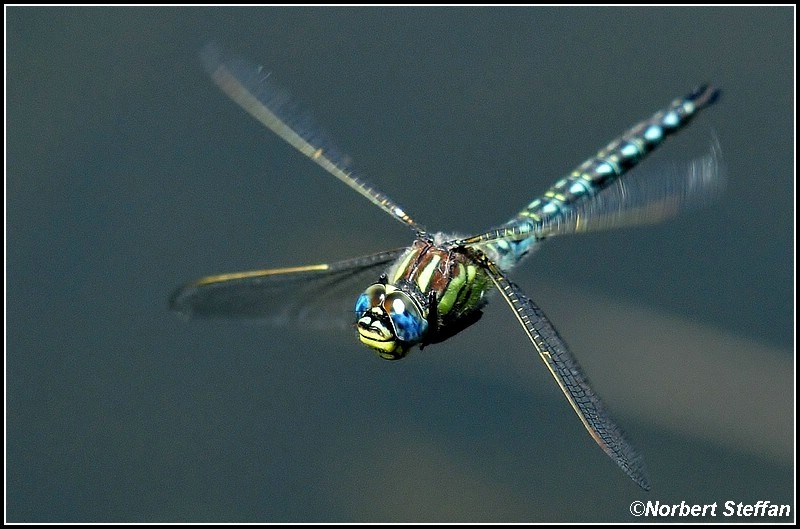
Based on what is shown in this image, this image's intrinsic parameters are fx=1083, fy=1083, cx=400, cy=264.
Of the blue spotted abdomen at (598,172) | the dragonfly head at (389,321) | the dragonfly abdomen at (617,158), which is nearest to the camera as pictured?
the dragonfly head at (389,321)

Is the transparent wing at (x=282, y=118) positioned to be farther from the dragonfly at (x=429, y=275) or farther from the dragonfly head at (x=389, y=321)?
the dragonfly head at (x=389, y=321)

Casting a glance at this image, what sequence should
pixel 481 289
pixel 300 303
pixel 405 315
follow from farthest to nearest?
pixel 300 303 < pixel 481 289 < pixel 405 315

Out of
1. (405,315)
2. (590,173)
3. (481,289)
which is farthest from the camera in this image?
(590,173)

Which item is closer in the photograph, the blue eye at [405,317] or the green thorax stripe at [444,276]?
the blue eye at [405,317]

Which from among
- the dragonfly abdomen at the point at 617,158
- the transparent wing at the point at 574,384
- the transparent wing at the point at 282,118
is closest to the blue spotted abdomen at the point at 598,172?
the dragonfly abdomen at the point at 617,158

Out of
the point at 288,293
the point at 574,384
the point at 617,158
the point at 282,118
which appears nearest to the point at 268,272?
the point at 288,293

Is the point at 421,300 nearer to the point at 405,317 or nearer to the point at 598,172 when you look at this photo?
the point at 405,317

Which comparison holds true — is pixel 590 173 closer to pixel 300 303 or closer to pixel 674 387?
pixel 674 387

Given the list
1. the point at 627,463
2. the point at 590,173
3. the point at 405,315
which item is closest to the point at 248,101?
the point at 405,315
